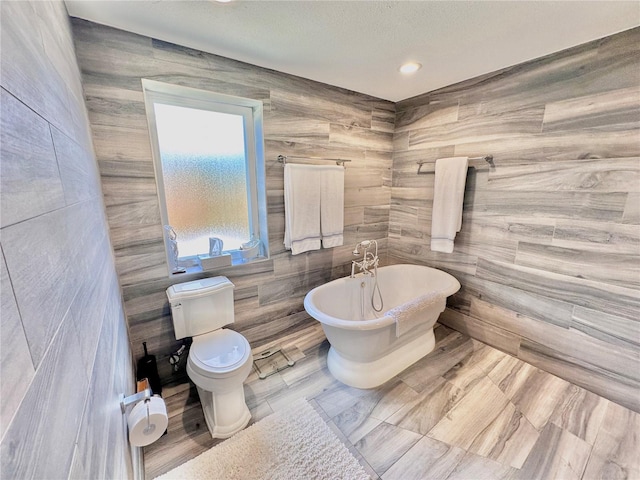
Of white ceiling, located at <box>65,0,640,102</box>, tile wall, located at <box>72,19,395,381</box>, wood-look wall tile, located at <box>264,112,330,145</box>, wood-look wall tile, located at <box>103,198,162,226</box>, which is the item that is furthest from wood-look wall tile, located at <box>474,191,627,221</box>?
wood-look wall tile, located at <box>103,198,162,226</box>

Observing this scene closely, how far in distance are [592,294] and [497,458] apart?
1.31m

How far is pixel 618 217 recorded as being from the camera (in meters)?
1.66

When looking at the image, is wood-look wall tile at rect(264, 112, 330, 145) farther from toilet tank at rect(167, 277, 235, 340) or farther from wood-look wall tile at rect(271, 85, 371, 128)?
toilet tank at rect(167, 277, 235, 340)

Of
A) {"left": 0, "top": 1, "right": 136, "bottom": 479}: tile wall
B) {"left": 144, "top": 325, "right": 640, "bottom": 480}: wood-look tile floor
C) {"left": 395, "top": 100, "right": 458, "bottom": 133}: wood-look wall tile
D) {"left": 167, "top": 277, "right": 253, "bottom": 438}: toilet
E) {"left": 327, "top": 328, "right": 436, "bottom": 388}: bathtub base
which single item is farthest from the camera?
{"left": 395, "top": 100, "right": 458, "bottom": 133}: wood-look wall tile

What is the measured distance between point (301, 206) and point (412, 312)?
1.26m

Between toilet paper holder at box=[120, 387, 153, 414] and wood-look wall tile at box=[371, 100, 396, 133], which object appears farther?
wood-look wall tile at box=[371, 100, 396, 133]

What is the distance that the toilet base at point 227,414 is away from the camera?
158 cm

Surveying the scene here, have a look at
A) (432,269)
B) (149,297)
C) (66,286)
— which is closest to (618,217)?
(432,269)

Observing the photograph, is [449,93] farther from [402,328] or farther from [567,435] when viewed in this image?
[567,435]

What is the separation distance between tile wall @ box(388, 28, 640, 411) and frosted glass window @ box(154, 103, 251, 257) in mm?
1918

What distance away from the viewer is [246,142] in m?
2.14

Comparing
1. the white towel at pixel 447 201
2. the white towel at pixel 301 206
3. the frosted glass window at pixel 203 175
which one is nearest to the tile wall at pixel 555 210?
the white towel at pixel 447 201

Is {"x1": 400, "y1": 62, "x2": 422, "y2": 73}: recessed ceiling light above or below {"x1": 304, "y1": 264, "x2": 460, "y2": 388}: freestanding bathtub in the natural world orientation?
above

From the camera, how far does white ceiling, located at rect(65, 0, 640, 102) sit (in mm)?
1320
